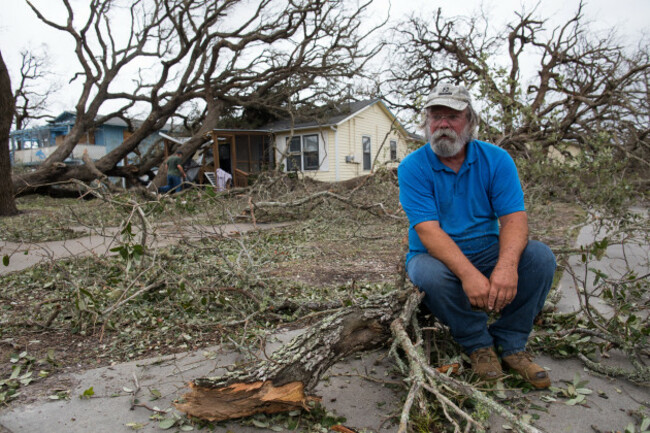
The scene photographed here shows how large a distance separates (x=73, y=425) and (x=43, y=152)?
39323mm

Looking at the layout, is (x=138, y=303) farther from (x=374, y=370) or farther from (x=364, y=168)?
(x=364, y=168)

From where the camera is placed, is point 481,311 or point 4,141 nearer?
point 481,311

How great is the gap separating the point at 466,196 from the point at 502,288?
57 centimetres

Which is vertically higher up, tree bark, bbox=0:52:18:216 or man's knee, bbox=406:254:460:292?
tree bark, bbox=0:52:18:216

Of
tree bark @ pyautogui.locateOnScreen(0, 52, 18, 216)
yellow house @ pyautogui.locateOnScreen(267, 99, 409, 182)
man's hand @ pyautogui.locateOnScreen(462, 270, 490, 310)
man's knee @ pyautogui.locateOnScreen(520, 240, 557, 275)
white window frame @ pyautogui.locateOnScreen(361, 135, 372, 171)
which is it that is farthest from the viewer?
white window frame @ pyautogui.locateOnScreen(361, 135, 372, 171)

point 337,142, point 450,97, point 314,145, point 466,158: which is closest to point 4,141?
point 450,97

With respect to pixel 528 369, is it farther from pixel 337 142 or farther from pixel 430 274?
pixel 337 142

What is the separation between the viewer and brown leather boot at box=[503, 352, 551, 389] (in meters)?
2.11

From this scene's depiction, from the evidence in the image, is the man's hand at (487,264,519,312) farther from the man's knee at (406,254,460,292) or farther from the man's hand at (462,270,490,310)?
the man's knee at (406,254,460,292)

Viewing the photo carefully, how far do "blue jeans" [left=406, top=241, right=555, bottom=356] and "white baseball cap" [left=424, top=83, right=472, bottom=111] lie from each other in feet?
2.84

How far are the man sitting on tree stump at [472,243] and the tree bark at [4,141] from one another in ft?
35.3

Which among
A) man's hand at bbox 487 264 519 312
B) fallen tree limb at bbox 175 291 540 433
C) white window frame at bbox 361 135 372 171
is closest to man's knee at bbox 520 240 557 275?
man's hand at bbox 487 264 519 312

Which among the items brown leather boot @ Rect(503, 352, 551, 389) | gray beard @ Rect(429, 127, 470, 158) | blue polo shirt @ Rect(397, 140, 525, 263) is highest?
gray beard @ Rect(429, 127, 470, 158)

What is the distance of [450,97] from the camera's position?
249cm
